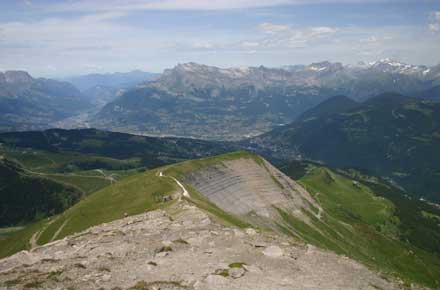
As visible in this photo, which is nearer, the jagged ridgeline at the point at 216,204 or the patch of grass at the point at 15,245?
the jagged ridgeline at the point at 216,204

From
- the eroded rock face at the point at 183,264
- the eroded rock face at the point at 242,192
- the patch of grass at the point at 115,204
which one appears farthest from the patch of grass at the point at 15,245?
the eroded rock face at the point at 183,264

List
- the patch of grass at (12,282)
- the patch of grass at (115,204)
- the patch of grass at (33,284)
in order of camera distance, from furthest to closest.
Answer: the patch of grass at (115,204), the patch of grass at (12,282), the patch of grass at (33,284)

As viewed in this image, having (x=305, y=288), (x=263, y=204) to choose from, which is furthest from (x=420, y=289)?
(x=263, y=204)

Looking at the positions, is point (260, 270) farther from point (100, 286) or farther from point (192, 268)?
point (100, 286)

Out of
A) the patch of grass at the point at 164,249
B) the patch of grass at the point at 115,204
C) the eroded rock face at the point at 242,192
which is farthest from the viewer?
the eroded rock face at the point at 242,192

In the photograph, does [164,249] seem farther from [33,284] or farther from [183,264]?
[33,284]

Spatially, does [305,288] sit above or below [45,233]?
above

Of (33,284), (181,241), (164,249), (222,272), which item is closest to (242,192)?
(181,241)

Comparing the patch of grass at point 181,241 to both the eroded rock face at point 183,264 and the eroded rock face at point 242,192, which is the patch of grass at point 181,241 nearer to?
the eroded rock face at point 183,264

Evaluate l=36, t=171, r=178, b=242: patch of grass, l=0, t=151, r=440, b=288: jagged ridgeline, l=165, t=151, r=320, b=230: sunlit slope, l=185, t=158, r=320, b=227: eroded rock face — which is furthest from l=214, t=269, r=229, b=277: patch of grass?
l=185, t=158, r=320, b=227: eroded rock face
